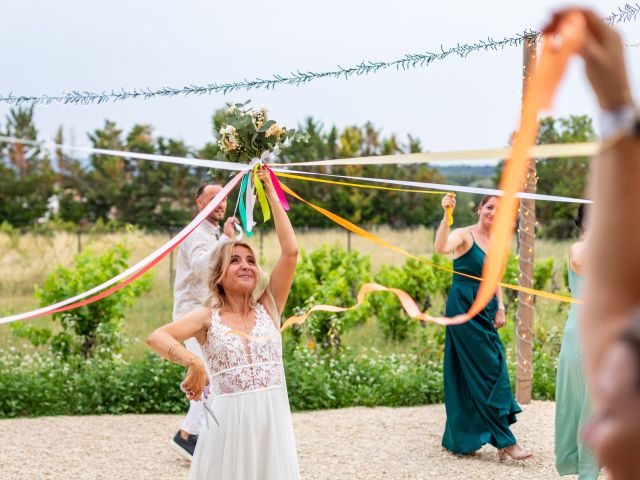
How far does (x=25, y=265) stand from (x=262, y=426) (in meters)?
13.5

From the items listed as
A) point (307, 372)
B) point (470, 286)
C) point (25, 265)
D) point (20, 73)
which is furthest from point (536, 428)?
point (25, 265)

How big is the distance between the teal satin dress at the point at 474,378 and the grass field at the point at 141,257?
369cm

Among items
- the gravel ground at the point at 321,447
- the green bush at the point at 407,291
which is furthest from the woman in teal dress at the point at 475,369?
the green bush at the point at 407,291

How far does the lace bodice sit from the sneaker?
87.0 inches

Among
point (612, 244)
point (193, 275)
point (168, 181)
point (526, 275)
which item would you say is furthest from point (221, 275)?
point (168, 181)

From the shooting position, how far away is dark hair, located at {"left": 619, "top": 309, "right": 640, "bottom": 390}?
1013 millimetres

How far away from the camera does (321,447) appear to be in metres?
6.80

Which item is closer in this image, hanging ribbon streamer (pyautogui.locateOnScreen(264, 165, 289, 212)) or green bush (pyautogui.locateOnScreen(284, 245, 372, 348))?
hanging ribbon streamer (pyautogui.locateOnScreen(264, 165, 289, 212))

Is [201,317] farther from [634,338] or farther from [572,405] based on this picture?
[634,338]

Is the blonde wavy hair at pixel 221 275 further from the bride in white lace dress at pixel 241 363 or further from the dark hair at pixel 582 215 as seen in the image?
the dark hair at pixel 582 215

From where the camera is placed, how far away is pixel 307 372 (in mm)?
8297

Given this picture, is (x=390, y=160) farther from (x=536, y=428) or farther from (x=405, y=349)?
(x=405, y=349)

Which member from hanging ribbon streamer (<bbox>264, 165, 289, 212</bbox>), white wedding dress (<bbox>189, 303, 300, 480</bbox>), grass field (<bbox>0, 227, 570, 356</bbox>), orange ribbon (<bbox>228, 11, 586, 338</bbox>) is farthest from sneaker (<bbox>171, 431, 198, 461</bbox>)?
orange ribbon (<bbox>228, 11, 586, 338</bbox>)

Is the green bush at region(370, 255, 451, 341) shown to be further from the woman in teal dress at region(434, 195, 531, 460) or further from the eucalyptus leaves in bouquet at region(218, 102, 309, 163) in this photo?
the eucalyptus leaves in bouquet at region(218, 102, 309, 163)
